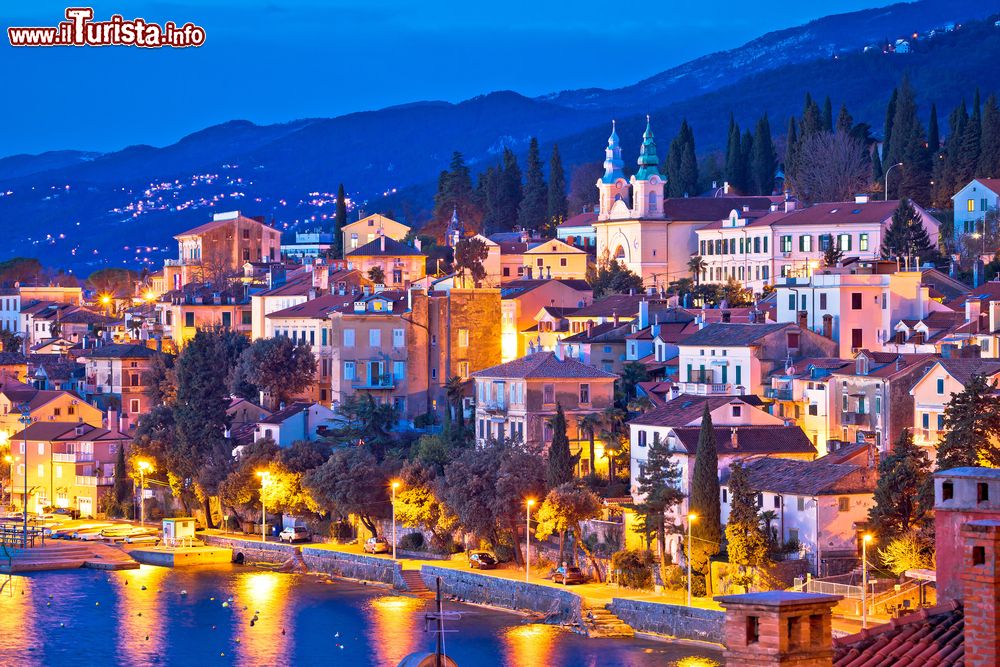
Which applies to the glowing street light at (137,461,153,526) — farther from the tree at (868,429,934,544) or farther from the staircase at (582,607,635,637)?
the tree at (868,429,934,544)

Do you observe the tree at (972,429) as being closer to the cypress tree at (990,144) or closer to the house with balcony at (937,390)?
the house with balcony at (937,390)

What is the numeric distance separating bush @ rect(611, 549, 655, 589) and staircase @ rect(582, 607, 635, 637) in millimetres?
1950

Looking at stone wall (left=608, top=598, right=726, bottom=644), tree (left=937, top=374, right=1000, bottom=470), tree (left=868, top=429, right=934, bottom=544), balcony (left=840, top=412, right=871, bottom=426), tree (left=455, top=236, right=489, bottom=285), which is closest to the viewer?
tree (left=937, top=374, right=1000, bottom=470)

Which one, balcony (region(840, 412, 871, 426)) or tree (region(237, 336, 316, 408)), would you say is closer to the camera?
balcony (region(840, 412, 871, 426))

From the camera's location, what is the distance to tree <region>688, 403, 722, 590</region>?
45438 millimetres

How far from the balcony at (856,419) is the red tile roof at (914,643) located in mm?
34482

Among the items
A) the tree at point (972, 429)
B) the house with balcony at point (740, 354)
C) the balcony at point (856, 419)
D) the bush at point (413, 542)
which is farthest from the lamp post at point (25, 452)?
the tree at point (972, 429)

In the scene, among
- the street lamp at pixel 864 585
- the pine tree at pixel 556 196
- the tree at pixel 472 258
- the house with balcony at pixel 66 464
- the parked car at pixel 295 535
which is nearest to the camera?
the street lamp at pixel 864 585

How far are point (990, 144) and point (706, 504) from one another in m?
38.1

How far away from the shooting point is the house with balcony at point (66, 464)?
2965 inches

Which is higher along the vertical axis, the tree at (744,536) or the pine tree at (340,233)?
the pine tree at (340,233)

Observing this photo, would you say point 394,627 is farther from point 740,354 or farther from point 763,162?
point 763,162

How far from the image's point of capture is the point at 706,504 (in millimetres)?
45594

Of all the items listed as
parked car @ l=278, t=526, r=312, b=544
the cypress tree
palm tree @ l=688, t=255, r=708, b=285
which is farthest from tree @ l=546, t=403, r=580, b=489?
the cypress tree
